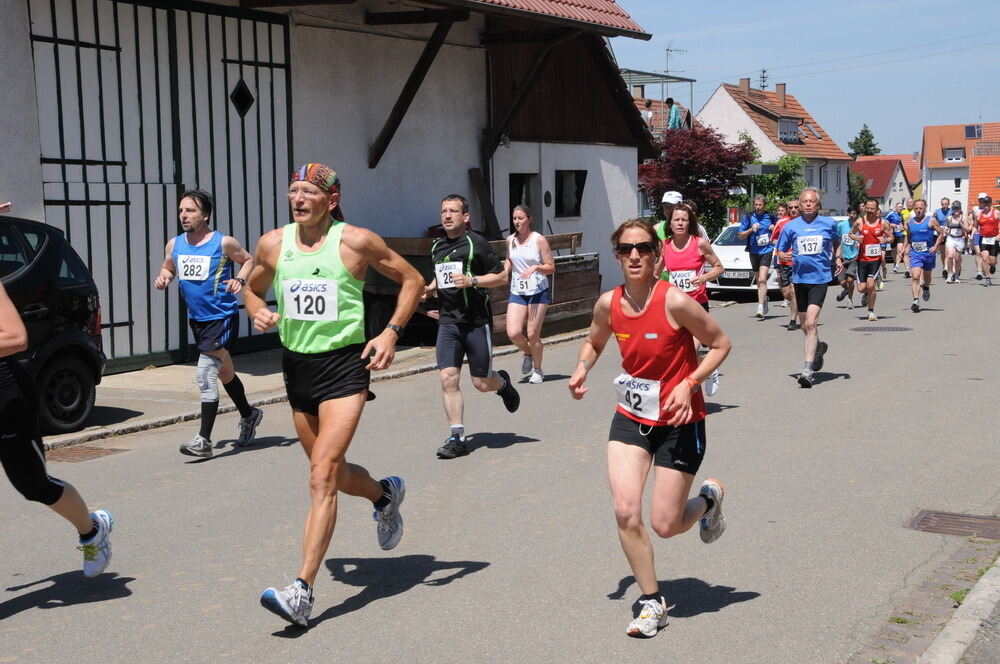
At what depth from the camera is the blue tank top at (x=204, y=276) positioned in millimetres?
8875

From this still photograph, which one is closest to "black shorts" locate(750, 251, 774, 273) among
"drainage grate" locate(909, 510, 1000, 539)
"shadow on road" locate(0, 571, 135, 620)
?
"drainage grate" locate(909, 510, 1000, 539)

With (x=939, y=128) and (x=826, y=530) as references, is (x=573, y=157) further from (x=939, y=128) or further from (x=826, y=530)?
(x=939, y=128)

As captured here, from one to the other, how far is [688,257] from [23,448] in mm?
6701

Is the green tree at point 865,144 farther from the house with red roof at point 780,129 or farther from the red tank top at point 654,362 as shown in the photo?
the red tank top at point 654,362

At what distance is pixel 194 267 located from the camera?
888 centimetres

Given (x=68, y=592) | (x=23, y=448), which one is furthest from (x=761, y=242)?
(x=23, y=448)

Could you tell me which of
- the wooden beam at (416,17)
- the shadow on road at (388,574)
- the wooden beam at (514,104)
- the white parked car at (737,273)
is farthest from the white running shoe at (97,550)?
the white parked car at (737,273)

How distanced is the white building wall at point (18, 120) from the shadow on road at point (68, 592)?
750 cm

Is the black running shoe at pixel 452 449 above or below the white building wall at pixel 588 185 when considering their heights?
below

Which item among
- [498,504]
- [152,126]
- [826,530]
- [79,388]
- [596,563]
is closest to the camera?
[596,563]

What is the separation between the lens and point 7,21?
12414mm

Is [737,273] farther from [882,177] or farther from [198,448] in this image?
[882,177]

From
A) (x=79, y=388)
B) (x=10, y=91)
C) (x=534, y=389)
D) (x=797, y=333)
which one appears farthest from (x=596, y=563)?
(x=797, y=333)

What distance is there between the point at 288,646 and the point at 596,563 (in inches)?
67.2
